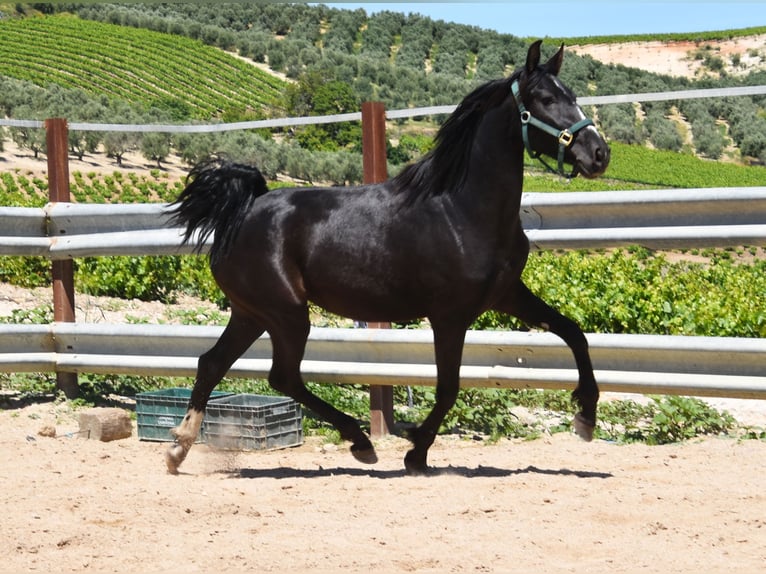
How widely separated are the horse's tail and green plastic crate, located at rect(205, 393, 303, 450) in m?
1.25

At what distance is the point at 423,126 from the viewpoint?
6500 centimetres

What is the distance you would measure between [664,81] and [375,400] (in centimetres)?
9685

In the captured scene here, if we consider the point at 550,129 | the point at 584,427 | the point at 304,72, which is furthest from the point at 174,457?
the point at 304,72

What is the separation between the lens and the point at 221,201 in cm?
567

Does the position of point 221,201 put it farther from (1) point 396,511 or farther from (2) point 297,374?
(1) point 396,511

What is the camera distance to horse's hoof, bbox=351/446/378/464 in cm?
548

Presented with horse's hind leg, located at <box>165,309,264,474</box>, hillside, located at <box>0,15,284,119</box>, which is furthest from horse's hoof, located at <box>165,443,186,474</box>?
hillside, located at <box>0,15,284,119</box>

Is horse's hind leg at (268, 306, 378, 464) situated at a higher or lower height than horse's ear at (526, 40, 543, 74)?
lower

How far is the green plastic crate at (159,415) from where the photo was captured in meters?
6.65

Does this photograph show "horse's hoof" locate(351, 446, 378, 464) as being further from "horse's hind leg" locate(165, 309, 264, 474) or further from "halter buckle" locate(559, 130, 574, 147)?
"halter buckle" locate(559, 130, 574, 147)

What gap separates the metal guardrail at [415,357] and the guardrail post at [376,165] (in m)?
0.28

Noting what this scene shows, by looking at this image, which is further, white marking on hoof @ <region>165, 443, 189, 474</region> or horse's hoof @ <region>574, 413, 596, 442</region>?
white marking on hoof @ <region>165, 443, 189, 474</region>

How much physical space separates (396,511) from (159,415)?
111 inches

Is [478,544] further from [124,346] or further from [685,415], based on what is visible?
[124,346]
